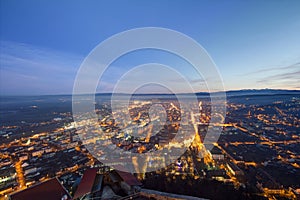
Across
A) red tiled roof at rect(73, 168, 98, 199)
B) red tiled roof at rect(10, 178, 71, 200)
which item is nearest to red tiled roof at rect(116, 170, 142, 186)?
red tiled roof at rect(73, 168, 98, 199)

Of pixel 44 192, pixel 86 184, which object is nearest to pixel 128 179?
pixel 86 184

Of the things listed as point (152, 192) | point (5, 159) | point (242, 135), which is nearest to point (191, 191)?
point (152, 192)

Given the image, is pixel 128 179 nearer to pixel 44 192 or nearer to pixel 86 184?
pixel 86 184

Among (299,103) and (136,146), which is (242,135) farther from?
(299,103)

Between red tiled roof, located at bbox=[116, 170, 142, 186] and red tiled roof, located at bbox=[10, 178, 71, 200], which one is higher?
red tiled roof, located at bbox=[116, 170, 142, 186]

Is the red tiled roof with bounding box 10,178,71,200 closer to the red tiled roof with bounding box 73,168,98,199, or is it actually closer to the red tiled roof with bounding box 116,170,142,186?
the red tiled roof with bounding box 73,168,98,199

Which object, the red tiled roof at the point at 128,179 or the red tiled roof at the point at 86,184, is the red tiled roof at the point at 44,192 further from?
the red tiled roof at the point at 128,179
